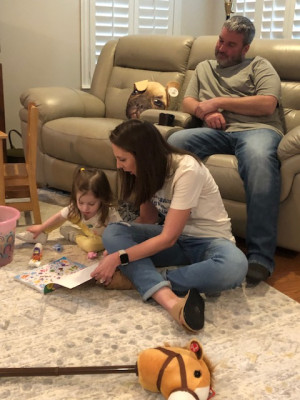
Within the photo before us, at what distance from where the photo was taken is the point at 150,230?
1.83m

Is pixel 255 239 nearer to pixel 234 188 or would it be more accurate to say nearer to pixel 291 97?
pixel 234 188

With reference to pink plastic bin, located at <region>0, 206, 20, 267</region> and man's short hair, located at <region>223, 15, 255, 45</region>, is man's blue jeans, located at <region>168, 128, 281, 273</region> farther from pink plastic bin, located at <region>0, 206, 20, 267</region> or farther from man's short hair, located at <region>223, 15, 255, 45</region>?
pink plastic bin, located at <region>0, 206, 20, 267</region>

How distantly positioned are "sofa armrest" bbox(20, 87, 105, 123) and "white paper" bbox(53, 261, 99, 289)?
1.43m

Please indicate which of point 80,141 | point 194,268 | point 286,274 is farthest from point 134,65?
point 194,268

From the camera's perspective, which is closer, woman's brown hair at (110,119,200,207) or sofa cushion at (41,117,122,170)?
woman's brown hair at (110,119,200,207)

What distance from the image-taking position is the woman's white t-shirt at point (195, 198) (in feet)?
5.20

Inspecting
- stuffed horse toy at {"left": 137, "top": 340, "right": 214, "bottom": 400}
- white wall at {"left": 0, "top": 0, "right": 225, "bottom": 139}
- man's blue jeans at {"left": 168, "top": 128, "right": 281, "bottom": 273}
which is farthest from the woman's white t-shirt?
white wall at {"left": 0, "top": 0, "right": 225, "bottom": 139}

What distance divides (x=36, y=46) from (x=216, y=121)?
2.10 meters

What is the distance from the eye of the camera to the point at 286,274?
77.5 inches

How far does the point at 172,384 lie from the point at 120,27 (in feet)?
11.3

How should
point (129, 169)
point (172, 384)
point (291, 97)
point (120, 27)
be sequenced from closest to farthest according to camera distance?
point (172, 384), point (129, 169), point (291, 97), point (120, 27)

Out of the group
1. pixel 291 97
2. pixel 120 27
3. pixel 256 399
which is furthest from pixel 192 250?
pixel 120 27

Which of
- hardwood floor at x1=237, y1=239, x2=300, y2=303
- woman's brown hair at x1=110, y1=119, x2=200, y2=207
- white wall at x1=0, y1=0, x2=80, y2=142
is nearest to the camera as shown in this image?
woman's brown hair at x1=110, y1=119, x2=200, y2=207

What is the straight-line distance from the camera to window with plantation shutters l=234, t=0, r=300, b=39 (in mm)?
3492
